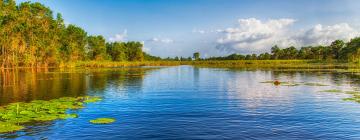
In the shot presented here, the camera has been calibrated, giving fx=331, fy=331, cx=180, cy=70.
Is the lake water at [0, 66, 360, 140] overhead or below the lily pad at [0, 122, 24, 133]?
below

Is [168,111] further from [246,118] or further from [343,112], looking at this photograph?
[343,112]

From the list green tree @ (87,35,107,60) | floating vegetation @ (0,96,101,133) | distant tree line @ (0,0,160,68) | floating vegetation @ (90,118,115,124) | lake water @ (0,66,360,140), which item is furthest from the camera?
green tree @ (87,35,107,60)

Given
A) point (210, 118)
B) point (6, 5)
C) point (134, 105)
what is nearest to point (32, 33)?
point (6, 5)

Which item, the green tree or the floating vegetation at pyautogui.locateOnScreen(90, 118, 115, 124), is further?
the green tree

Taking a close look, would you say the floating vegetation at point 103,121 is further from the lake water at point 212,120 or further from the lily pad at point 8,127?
the lily pad at point 8,127

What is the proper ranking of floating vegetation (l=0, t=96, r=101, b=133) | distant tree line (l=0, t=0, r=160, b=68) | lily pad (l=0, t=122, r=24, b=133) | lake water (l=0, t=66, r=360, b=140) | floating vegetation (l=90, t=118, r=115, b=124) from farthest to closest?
distant tree line (l=0, t=0, r=160, b=68)
floating vegetation (l=90, t=118, r=115, b=124)
floating vegetation (l=0, t=96, r=101, b=133)
lily pad (l=0, t=122, r=24, b=133)
lake water (l=0, t=66, r=360, b=140)

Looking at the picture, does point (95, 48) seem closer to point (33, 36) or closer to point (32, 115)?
point (33, 36)

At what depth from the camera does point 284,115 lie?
2578cm

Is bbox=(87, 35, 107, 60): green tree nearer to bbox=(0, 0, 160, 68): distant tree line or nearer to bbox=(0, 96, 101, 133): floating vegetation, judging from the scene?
bbox=(0, 0, 160, 68): distant tree line

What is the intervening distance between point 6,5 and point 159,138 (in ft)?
353

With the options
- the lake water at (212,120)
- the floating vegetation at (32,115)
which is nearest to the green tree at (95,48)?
the lake water at (212,120)

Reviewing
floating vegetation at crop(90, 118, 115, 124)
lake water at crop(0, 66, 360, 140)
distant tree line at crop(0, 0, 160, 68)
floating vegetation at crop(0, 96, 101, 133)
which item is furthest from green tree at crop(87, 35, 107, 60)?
floating vegetation at crop(90, 118, 115, 124)

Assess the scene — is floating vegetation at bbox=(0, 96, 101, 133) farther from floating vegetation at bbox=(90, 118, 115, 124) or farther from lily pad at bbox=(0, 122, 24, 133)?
floating vegetation at bbox=(90, 118, 115, 124)

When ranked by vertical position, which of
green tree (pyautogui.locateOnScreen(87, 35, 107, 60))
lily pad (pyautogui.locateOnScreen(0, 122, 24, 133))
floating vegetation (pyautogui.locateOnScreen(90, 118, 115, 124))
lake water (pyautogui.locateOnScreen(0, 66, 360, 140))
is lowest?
lake water (pyautogui.locateOnScreen(0, 66, 360, 140))
